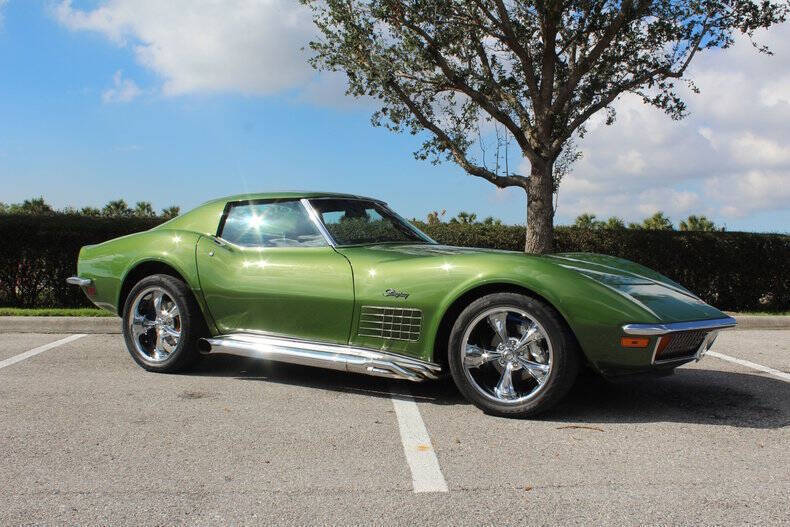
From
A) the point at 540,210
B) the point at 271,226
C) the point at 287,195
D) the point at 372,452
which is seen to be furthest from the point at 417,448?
the point at 540,210

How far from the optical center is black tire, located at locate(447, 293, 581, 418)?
431 centimetres

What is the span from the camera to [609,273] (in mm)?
4863

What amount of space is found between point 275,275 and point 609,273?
7.85 feet

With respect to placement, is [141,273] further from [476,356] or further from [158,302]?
[476,356]

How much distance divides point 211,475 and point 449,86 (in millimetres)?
10356

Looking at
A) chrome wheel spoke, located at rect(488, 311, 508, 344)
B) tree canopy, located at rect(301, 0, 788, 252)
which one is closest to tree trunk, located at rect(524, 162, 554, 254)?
tree canopy, located at rect(301, 0, 788, 252)

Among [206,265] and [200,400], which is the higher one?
[206,265]

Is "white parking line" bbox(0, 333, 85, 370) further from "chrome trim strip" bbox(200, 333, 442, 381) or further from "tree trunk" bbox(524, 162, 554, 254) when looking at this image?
"tree trunk" bbox(524, 162, 554, 254)

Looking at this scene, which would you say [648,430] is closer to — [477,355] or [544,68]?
[477,355]

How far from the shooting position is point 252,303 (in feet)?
17.6

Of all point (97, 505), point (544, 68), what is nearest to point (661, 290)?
point (97, 505)

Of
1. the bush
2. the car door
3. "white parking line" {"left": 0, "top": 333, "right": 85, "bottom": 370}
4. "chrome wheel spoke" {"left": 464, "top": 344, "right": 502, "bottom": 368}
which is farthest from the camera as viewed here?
the bush

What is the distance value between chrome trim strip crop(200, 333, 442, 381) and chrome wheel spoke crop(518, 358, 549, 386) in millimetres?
549

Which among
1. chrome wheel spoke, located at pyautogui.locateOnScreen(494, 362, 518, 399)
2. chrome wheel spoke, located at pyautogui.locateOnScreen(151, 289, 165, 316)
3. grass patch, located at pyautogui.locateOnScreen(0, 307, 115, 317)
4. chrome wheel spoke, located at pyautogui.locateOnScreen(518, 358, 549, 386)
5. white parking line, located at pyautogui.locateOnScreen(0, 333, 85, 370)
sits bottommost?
white parking line, located at pyautogui.locateOnScreen(0, 333, 85, 370)
